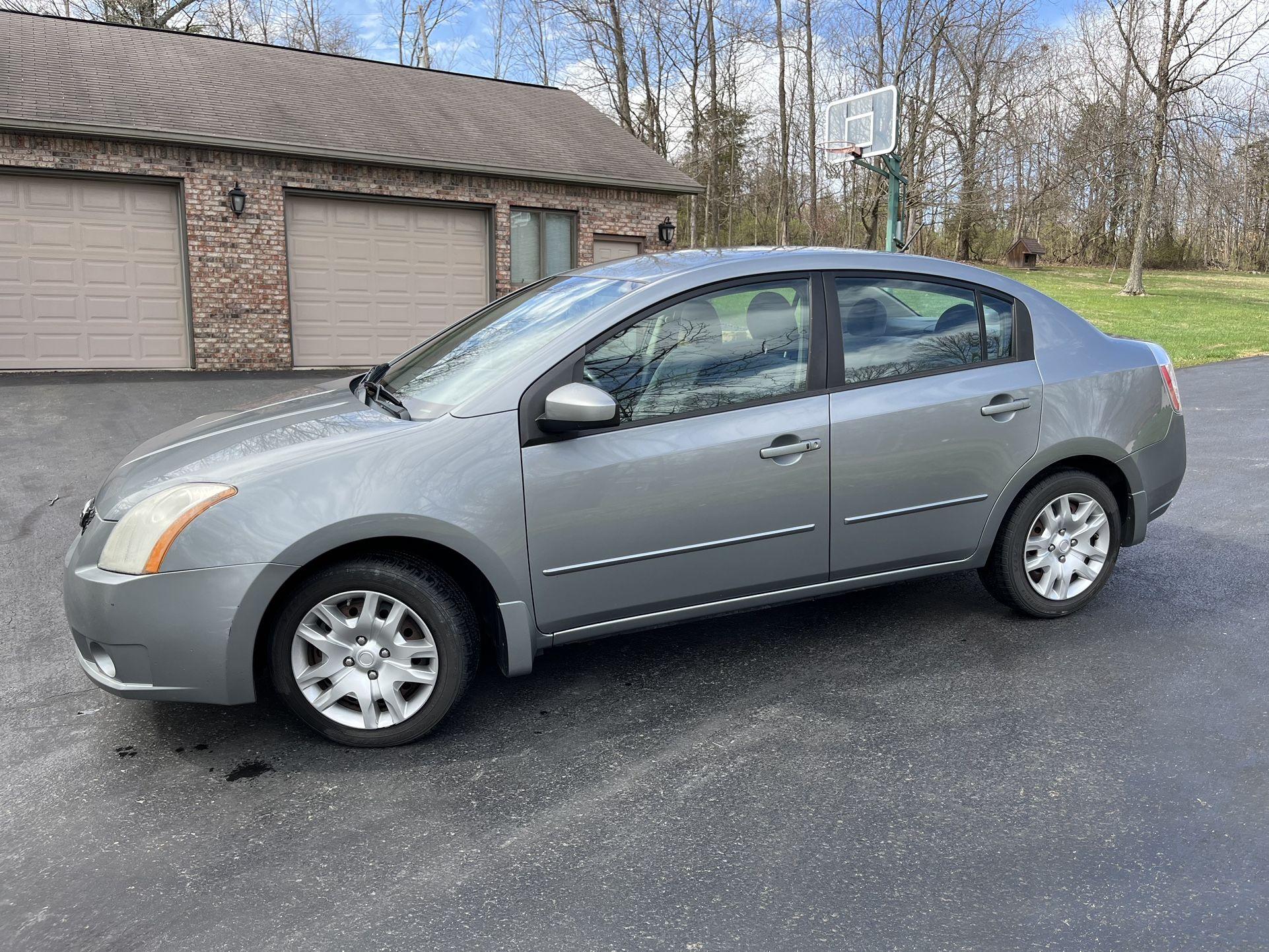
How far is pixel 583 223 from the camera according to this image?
17984 mm

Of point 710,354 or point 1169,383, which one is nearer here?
point 710,354

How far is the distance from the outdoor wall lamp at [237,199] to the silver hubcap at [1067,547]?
1341cm

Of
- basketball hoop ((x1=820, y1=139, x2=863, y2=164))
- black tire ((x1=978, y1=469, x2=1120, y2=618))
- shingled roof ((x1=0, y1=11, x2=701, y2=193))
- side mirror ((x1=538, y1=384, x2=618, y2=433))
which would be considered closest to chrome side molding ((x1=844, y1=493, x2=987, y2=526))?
black tire ((x1=978, y1=469, x2=1120, y2=618))

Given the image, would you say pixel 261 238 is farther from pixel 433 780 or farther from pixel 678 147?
pixel 678 147

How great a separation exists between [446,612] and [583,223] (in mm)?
15375

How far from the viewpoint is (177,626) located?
322 centimetres

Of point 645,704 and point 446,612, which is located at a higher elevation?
point 446,612

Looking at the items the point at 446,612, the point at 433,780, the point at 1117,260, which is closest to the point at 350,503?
the point at 446,612

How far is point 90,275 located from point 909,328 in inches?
530

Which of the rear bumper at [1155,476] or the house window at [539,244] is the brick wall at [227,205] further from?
the rear bumper at [1155,476]

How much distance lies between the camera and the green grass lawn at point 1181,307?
63.1 ft

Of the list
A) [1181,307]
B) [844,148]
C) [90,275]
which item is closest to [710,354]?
[844,148]

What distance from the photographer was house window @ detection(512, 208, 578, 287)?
17328 mm

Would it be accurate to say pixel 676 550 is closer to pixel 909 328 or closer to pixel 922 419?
pixel 922 419
